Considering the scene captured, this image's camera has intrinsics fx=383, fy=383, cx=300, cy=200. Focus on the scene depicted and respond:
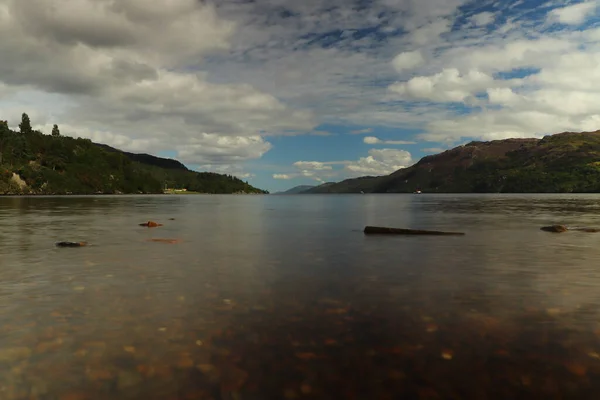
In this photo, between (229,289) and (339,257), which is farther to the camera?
(339,257)

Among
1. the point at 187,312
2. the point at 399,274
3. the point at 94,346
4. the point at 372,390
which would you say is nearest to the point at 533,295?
the point at 399,274

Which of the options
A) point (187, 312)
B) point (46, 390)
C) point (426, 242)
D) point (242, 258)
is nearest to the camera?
point (46, 390)

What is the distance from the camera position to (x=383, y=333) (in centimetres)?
1252

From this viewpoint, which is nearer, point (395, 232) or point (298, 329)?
point (298, 329)

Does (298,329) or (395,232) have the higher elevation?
(395,232)

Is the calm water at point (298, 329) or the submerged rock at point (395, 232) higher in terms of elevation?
the submerged rock at point (395, 232)

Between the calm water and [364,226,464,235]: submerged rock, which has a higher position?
[364,226,464,235]: submerged rock

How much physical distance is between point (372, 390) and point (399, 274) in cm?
1410

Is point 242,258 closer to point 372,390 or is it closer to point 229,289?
point 229,289

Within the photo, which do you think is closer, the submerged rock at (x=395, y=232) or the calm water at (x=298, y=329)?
the calm water at (x=298, y=329)

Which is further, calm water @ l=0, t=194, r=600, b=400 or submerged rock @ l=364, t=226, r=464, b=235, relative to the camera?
submerged rock @ l=364, t=226, r=464, b=235

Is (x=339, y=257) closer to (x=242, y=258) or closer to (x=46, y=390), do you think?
(x=242, y=258)

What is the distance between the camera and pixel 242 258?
28469mm

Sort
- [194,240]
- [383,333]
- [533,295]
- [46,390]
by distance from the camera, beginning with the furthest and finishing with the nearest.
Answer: [194,240], [533,295], [383,333], [46,390]
